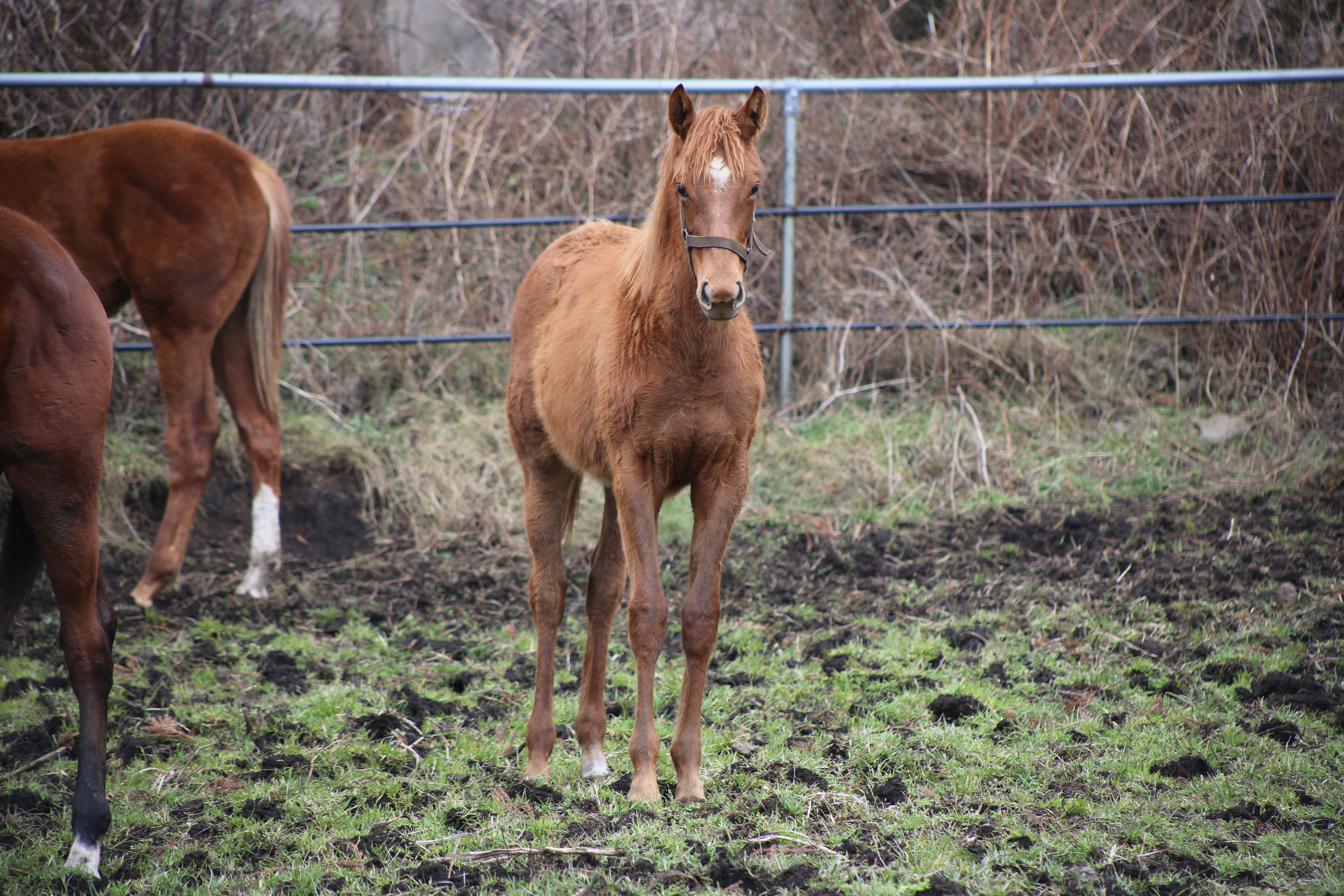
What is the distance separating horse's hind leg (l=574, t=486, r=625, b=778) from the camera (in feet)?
9.46

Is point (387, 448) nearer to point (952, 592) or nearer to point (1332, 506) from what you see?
point (952, 592)

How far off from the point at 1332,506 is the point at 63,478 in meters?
5.16

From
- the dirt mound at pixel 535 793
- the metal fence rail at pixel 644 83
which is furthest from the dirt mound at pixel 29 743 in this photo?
the metal fence rail at pixel 644 83

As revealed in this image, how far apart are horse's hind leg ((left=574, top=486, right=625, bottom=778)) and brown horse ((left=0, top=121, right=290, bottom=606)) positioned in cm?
216

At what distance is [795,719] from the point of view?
3.19m

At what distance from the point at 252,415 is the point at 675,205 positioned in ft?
9.57

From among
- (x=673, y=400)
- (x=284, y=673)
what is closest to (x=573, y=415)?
(x=673, y=400)

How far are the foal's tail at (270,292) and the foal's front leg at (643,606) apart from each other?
273cm

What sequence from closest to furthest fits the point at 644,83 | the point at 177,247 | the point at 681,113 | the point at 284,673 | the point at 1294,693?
the point at 681,113, the point at 1294,693, the point at 284,673, the point at 177,247, the point at 644,83

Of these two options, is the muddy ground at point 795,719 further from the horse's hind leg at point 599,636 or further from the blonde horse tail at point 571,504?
the blonde horse tail at point 571,504

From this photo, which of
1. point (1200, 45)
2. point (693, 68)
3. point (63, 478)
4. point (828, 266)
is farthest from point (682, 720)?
point (1200, 45)

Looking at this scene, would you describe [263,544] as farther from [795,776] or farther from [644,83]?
[644,83]

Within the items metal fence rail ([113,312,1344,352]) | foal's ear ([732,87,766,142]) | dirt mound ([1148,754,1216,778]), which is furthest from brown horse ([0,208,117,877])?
metal fence rail ([113,312,1344,352])

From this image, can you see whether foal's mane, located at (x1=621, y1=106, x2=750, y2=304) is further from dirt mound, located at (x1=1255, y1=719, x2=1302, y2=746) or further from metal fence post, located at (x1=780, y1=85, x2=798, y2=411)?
metal fence post, located at (x1=780, y1=85, x2=798, y2=411)
